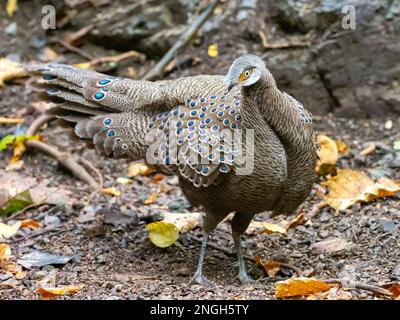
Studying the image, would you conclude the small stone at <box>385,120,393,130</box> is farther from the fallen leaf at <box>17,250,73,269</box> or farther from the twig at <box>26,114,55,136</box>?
the fallen leaf at <box>17,250,73,269</box>

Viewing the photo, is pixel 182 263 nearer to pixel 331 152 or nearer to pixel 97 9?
pixel 331 152

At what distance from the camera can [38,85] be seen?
6477 mm

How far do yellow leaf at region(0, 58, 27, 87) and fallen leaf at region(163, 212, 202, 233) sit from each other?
3395 mm

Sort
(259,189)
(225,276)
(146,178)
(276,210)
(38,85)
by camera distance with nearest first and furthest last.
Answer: (259,189), (276,210), (225,276), (38,85), (146,178)

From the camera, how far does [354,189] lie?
21.8 feet

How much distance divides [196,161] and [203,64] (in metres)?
3.72

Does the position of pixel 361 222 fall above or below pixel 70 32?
below

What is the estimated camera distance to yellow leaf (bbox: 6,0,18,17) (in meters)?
9.61

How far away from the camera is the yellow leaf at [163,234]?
6.11m

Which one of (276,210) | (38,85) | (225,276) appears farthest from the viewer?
(38,85)

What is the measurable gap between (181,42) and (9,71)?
2.19 m

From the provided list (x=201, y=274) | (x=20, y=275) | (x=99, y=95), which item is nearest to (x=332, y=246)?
(x=201, y=274)

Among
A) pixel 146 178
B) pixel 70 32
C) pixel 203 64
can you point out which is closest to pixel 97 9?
pixel 70 32

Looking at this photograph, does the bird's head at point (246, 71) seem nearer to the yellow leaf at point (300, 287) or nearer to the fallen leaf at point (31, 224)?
the yellow leaf at point (300, 287)
